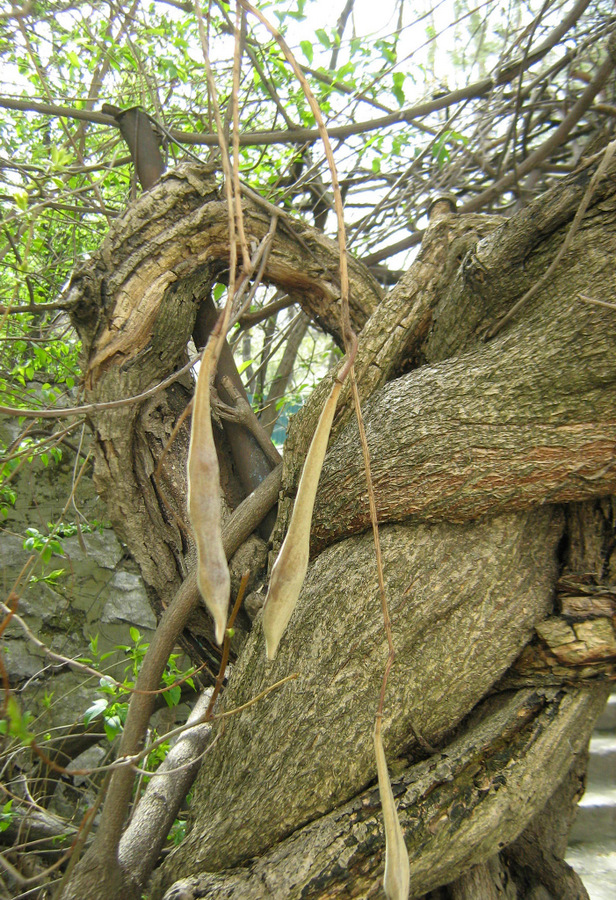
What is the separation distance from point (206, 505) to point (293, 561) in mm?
108

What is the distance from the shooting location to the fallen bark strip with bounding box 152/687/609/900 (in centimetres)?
98

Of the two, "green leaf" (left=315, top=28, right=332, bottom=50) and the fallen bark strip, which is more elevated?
"green leaf" (left=315, top=28, right=332, bottom=50)

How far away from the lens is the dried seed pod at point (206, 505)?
0.51m

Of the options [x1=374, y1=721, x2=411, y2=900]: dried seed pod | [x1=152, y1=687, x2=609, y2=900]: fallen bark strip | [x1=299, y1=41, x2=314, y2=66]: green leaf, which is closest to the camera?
[x1=374, y1=721, x2=411, y2=900]: dried seed pod

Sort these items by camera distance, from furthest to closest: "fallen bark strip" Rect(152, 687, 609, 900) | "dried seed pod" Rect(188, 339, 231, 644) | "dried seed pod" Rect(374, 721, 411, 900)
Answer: "fallen bark strip" Rect(152, 687, 609, 900)
"dried seed pod" Rect(374, 721, 411, 900)
"dried seed pod" Rect(188, 339, 231, 644)

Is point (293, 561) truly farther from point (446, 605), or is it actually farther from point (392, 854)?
point (446, 605)

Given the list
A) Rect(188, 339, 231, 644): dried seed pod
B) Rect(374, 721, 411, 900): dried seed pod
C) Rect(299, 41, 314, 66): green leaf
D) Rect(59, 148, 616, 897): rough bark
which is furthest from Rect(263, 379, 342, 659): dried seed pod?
Rect(299, 41, 314, 66): green leaf

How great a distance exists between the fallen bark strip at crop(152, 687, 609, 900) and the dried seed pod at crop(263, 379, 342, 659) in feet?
2.00

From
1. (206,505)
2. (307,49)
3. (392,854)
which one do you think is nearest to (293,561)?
(206,505)

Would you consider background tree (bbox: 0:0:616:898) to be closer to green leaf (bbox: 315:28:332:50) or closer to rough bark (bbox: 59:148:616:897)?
rough bark (bbox: 59:148:616:897)

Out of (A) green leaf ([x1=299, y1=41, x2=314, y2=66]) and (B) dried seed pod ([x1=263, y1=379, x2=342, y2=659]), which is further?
(A) green leaf ([x1=299, y1=41, x2=314, y2=66])

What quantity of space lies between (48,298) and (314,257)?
1141mm

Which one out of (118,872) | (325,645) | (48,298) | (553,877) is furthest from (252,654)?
(48,298)

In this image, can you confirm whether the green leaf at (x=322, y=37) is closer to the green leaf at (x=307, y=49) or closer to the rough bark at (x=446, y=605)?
the green leaf at (x=307, y=49)
